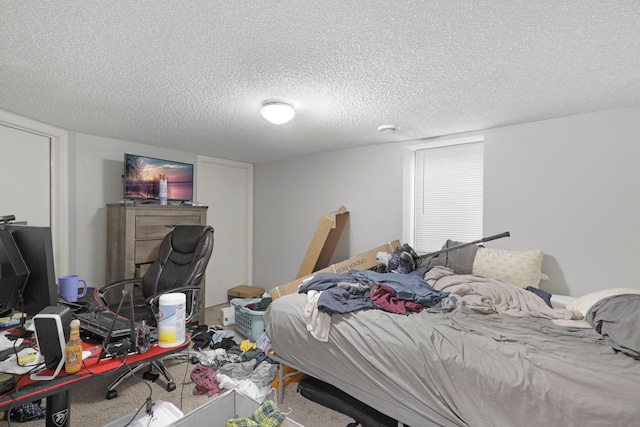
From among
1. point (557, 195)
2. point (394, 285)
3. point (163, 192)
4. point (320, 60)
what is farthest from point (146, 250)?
point (557, 195)

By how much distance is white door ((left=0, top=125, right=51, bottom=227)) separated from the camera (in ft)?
8.46

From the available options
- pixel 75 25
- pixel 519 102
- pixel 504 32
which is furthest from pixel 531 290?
pixel 75 25

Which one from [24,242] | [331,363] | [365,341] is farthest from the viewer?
[331,363]

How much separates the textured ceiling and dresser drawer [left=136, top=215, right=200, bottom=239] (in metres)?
0.98

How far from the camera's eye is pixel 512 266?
2.59m

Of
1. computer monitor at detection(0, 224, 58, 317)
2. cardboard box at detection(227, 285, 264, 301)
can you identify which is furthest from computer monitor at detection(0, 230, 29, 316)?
cardboard box at detection(227, 285, 264, 301)

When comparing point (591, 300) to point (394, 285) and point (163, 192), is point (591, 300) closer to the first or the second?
point (394, 285)

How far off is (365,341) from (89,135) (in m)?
3.47

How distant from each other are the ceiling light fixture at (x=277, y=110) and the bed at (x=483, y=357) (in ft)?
4.42

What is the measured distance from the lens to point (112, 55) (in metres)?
1.64

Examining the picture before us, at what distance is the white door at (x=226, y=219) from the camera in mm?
4391

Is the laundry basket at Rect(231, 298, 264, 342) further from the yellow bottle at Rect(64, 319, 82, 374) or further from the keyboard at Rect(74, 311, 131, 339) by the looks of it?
the yellow bottle at Rect(64, 319, 82, 374)

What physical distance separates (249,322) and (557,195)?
3.12 m

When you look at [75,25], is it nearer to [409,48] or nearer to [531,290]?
[409,48]
